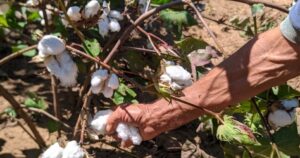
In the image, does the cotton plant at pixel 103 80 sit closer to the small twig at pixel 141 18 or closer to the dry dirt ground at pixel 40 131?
the small twig at pixel 141 18

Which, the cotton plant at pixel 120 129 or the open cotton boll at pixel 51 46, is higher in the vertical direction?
the open cotton boll at pixel 51 46

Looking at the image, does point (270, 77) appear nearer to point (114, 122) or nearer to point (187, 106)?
point (187, 106)

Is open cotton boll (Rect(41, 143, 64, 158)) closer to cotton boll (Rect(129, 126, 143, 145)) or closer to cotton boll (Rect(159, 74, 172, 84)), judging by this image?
cotton boll (Rect(129, 126, 143, 145))

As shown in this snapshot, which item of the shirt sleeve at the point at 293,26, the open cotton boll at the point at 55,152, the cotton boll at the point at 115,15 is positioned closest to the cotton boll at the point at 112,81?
the open cotton boll at the point at 55,152

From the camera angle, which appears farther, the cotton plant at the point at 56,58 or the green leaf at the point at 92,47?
the green leaf at the point at 92,47

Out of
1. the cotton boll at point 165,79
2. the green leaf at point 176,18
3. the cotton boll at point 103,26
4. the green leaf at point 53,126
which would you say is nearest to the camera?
the cotton boll at point 165,79

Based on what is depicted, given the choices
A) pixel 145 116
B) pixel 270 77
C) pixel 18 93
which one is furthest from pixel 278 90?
pixel 18 93

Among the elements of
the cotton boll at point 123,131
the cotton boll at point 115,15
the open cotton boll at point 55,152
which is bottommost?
the cotton boll at point 123,131

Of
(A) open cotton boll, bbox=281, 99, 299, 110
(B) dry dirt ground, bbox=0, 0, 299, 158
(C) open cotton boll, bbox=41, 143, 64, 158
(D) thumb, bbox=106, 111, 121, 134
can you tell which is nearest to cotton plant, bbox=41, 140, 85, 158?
(C) open cotton boll, bbox=41, 143, 64, 158
